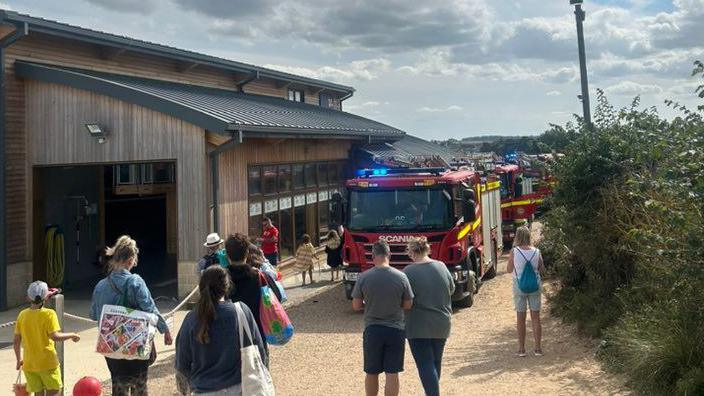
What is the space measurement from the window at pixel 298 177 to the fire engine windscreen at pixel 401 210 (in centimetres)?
628

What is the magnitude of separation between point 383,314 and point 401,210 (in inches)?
230

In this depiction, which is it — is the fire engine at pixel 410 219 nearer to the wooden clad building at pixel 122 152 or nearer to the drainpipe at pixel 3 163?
the wooden clad building at pixel 122 152

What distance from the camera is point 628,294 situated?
8742 mm

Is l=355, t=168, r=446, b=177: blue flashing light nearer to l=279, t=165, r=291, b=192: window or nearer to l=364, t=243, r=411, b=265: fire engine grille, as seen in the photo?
l=364, t=243, r=411, b=265: fire engine grille

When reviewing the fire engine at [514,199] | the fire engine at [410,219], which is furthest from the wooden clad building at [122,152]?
the fire engine at [514,199]

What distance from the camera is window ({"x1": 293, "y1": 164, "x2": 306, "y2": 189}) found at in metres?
18.2

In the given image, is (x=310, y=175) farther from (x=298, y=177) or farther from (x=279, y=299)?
(x=279, y=299)

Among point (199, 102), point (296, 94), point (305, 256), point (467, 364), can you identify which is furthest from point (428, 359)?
point (296, 94)

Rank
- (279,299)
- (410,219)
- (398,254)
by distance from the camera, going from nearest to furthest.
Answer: (279,299)
(398,254)
(410,219)

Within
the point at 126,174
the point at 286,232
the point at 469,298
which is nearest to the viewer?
the point at 469,298

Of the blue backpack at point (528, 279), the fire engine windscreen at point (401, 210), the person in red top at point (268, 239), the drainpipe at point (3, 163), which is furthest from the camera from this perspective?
the person in red top at point (268, 239)

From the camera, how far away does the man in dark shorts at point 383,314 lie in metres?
6.09

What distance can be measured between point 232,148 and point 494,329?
6925 millimetres

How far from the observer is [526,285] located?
27.8ft
